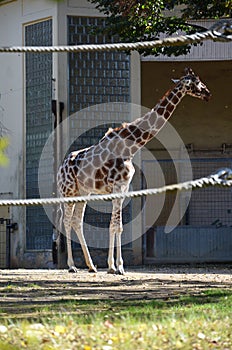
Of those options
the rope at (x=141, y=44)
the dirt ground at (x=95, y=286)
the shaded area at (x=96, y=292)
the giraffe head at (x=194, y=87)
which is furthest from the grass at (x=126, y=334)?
the giraffe head at (x=194, y=87)

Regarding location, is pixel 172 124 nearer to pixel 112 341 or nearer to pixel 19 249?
pixel 19 249

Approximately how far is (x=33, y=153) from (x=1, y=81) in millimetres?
1662

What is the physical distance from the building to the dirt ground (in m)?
4.07

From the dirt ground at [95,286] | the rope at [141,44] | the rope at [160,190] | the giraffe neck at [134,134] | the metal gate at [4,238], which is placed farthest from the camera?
the metal gate at [4,238]

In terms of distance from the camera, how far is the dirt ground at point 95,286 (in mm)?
8633

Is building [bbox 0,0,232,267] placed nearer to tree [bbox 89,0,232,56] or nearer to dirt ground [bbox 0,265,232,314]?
dirt ground [bbox 0,265,232,314]

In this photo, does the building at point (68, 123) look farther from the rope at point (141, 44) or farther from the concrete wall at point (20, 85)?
the rope at point (141, 44)

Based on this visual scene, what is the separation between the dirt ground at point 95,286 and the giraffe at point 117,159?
85 centimetres

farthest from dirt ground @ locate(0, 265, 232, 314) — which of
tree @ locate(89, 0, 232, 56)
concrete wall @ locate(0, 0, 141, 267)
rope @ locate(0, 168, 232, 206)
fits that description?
concrete wall @ locate(0, 0, 141, 267)

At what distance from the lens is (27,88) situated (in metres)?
17.3

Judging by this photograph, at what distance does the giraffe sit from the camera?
12062mm

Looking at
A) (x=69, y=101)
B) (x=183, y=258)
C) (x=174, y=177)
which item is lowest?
(x=183, y=258)

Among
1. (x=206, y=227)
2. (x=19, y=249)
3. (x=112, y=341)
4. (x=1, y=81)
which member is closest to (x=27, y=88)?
(x=1, y=81)

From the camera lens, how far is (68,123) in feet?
54.6
